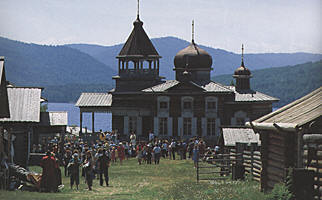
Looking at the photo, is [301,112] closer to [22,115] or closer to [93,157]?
[93,157]

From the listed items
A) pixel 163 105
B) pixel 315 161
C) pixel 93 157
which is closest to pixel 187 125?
pixel 163 105

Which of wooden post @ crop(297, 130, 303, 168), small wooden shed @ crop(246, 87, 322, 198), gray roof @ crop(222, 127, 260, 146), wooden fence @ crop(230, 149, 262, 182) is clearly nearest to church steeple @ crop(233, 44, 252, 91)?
gray roof @ crop(222, 127, 260, 146)

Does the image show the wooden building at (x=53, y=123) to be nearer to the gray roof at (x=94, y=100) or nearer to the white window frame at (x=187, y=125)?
the white window frame at (x=187, y=125)

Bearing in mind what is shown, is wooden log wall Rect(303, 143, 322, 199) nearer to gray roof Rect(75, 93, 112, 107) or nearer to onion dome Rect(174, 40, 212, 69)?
gray roof Rect(75, 93, 112, 107)

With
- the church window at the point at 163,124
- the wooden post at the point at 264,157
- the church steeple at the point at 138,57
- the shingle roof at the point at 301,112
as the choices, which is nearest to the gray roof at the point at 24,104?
the wooden post at the point at 264,157

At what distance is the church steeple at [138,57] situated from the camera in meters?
65.2

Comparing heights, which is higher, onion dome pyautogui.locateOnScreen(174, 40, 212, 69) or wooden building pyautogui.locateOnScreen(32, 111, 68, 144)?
onion dome pyautogui.locateOnScreen(174, 40, 212, 69)

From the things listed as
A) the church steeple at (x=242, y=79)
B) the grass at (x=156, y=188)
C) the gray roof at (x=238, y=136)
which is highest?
the church steeple at (x=242, y=79)

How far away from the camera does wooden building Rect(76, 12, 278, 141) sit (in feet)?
197

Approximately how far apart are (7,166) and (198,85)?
121ft

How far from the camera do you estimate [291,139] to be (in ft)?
68.4

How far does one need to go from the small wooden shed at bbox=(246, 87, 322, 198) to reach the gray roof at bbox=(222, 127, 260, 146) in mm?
11835

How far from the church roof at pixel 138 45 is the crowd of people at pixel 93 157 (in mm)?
14108

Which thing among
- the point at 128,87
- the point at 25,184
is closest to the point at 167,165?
the point at 25,184
